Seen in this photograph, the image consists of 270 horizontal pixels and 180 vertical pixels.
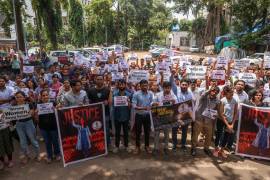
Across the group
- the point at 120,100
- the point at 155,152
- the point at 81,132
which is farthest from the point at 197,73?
the point at 81,132

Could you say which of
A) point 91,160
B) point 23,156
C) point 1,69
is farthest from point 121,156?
point 1,69

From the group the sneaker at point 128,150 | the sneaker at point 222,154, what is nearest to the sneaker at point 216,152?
the sneaker at point 222,154

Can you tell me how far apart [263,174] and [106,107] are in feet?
12.0

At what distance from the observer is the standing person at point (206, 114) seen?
622cm

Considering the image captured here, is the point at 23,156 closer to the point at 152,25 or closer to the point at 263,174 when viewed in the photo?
the point at 263,174

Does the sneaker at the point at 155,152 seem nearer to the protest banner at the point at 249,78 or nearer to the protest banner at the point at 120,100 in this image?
the protest banner at the point at 120,100

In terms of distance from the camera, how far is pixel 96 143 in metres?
6.25

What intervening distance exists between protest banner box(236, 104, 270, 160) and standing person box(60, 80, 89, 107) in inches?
140

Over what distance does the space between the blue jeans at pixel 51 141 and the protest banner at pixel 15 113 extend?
1.72 feet

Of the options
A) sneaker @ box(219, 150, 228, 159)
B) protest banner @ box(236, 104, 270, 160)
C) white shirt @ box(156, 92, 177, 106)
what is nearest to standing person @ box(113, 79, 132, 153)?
white shirt @ box(156, 92, 177, 106)

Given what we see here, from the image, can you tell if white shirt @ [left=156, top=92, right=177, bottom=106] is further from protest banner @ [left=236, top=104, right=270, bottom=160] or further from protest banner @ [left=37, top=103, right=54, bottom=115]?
protest banner @ [left=37, top=103, right=54, bottom=115]

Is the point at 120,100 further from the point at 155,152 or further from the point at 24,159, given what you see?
the point at 24,159

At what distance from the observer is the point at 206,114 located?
6.30 metres

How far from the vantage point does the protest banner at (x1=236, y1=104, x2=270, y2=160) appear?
6.08m
